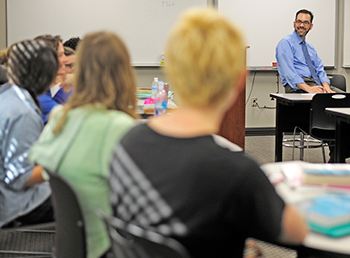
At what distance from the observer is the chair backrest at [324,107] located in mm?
3871

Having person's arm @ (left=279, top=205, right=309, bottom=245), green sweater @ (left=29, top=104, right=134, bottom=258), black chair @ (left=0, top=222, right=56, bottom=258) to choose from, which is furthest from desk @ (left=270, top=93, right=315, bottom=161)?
person's arm @ (left=279, top=205, right=309, bottom=245)

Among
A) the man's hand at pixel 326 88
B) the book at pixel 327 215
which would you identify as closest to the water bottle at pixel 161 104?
the book at pixel 327 215

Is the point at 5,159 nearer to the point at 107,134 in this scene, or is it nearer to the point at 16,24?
the point at 107,134

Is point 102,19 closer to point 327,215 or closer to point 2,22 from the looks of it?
point 2,22

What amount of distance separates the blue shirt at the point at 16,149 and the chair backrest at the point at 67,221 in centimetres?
57

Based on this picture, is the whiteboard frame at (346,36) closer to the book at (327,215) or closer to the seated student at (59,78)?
the seated student at (59,78)

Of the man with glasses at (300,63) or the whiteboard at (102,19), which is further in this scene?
the whiteboard at (102,19)

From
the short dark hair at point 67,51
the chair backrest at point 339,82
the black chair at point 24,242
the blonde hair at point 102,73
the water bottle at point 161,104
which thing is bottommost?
the black chair at point 24,242

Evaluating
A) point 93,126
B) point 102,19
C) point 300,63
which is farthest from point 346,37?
point 93,126

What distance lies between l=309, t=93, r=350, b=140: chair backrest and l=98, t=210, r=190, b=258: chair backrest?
3.33 metres

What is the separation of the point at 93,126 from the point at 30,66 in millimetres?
755

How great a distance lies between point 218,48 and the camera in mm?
841

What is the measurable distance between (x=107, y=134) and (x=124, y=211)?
1.26 feet

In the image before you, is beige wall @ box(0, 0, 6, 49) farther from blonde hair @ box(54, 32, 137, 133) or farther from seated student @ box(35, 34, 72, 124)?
blonde hair @ box(54, 32, 137, 133)
